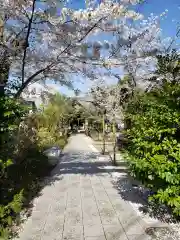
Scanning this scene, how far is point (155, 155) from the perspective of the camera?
4270 mm

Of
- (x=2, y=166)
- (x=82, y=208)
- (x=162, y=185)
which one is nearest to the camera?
(x=2, y=166)

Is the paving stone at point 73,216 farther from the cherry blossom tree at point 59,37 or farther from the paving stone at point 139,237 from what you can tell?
the cherry blossom tree at point 59,37

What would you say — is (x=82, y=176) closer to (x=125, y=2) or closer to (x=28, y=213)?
(x=28, y=213)

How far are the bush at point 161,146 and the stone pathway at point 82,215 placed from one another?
79 centimetres

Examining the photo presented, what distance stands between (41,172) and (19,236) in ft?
15.0

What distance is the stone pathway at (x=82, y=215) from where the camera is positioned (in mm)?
4148

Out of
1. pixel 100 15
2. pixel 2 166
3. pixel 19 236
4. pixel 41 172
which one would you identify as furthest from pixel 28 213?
pixel 100 15

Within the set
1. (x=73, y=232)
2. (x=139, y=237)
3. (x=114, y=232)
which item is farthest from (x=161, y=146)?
(x=73, y=232)

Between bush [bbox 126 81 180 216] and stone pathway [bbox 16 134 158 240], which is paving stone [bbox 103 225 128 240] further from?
bush [bbox 126 81 180 216]

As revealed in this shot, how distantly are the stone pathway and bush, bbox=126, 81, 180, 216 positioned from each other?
788 millimetres

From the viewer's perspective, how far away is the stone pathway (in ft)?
13.6

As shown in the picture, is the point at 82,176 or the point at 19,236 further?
the point at 82,176

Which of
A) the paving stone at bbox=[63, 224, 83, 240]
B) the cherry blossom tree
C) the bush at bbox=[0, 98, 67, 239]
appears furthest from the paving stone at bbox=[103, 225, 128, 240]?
the cherry blossom tree

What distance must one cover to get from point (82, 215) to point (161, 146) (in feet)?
6.75
